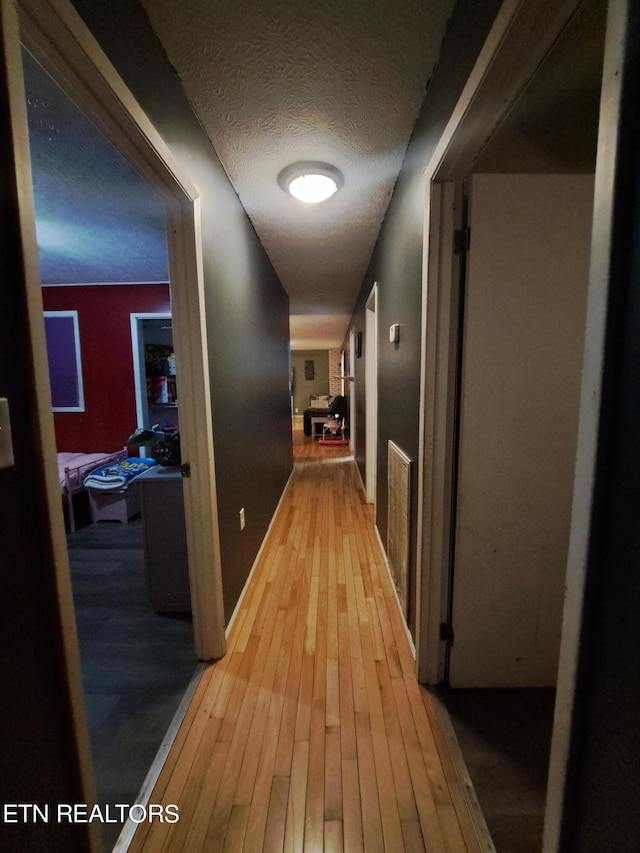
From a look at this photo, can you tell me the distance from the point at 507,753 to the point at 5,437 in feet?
5.62

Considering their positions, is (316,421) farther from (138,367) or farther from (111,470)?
(111,470)

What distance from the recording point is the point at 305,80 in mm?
1165

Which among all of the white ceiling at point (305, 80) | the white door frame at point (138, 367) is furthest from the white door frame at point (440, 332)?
the white door frame at point (138, 367)

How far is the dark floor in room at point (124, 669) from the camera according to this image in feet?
3.59

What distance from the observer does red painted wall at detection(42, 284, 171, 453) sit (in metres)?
3.52

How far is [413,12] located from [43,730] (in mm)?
2001

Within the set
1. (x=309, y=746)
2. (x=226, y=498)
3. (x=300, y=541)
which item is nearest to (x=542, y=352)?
(x=226, y=498)

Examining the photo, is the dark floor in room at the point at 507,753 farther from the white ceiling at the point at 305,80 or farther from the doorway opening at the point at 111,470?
the white ceiling at the point at 305,80

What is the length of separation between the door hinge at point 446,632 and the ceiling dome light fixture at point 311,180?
218 cm

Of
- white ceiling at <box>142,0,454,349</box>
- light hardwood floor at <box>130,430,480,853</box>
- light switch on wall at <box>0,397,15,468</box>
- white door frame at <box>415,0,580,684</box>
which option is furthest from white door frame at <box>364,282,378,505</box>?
light switch on wall at <box>0,397,15,468</box>

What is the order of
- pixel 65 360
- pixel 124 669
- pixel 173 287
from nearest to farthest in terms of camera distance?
pixel 173 287 → pixel 124 669 → pixel 65 360

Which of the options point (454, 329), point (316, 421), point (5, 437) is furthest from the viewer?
point (316, 421)

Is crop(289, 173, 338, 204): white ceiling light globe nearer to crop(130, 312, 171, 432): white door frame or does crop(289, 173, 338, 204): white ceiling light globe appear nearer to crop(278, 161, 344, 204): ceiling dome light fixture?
crop(278, 161, 344, 204): ceiling dome light fixture

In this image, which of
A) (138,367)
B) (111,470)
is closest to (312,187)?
(138,367)
